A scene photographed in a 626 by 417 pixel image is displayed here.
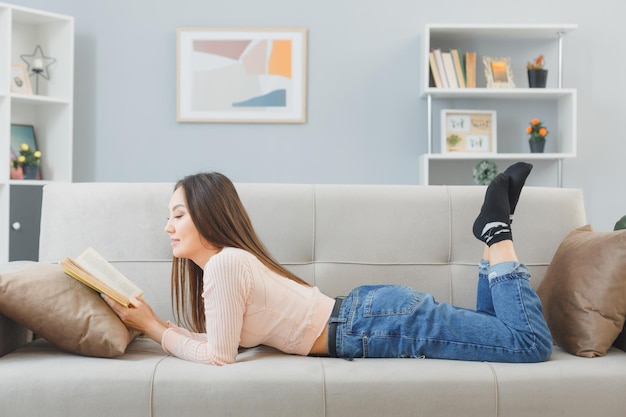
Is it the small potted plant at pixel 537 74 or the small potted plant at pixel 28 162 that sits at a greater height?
the small potted plant at pixel 537 74

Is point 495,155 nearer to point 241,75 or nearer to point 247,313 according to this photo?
point 241,75

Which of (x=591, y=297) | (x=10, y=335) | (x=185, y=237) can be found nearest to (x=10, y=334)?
(x=10, y=335)

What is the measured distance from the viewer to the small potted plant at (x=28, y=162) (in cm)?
382

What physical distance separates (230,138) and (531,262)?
2.10m

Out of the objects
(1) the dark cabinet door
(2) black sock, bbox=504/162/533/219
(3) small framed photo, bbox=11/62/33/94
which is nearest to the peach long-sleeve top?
(2) black sock, bbox=504/162/533/219

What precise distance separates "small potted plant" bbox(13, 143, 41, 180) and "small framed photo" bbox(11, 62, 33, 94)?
27cm

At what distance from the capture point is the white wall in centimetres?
402

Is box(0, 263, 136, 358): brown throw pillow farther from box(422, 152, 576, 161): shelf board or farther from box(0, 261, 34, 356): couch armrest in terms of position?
box(422, 152, 576, 161): shelf board

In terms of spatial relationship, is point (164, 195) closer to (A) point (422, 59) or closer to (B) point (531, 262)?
(B) point (531, 262)

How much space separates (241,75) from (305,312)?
2340 millimetres

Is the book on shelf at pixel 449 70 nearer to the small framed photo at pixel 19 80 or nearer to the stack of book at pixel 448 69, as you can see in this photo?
the stack of book at pixel 448 69

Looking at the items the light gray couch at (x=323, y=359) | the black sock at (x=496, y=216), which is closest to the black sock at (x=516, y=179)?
the black sock at (x=496, y=216)

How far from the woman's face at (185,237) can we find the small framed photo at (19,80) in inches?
87.0

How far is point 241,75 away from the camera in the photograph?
403cm
